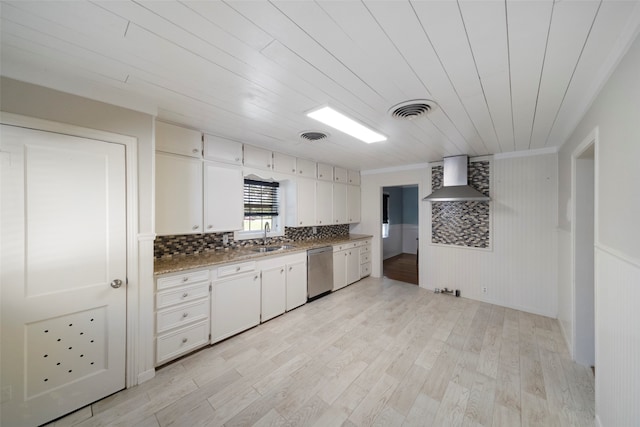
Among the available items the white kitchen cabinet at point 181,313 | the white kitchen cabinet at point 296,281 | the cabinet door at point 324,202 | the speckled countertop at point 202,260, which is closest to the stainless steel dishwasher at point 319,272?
the white kitchen cabinet at point 296,281

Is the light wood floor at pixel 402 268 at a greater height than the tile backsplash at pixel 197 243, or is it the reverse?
the tile backsplash at pixel 197 243

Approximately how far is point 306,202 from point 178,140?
6.87ft

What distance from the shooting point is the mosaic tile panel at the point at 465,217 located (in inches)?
145

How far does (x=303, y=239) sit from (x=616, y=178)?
12.3 ft

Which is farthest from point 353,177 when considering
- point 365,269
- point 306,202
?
point 365,269

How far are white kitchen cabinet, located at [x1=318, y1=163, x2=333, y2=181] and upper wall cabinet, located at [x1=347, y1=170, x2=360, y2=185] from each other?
1.97ft

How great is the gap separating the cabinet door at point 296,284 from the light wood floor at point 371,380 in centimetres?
39

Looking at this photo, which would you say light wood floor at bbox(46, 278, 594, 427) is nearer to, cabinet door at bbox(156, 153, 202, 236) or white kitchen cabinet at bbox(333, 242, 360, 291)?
white kitchen cabinet at bbox(333, 242, 360, 291)

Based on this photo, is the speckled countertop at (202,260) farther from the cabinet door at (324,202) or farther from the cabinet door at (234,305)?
the cabinet door at (324,202)

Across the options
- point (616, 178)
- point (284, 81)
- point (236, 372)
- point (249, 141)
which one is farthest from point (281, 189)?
point (616, 178)

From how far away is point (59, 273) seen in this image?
1606 millimetres

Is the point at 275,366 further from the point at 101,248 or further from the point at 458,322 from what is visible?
the point at 458,322

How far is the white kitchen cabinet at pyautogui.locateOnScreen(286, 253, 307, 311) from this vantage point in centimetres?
330

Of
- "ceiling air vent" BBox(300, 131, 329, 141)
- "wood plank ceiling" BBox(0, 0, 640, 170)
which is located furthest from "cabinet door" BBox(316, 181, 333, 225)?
"wood plank ceiling" BBox(0, 0, 640, 170)
